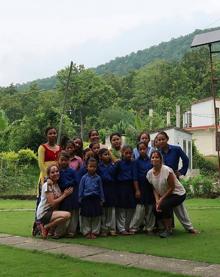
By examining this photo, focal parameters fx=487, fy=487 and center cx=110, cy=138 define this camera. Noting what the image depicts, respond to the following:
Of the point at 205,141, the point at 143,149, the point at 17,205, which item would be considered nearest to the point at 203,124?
the point at 205,141

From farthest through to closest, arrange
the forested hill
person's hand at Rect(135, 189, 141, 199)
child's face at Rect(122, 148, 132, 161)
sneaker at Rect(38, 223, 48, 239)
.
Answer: the forested hill, child's face at Rect(122, 148, 132, 161), person's hand at Rect(135, 189, 141, 199), sneaker at Rect(38, 223, 48, 239)

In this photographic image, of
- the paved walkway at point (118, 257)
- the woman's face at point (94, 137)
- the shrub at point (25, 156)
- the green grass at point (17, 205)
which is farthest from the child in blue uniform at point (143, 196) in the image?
the shrub at point (25, 156)

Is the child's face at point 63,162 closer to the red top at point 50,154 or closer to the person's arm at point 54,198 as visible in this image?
the red top at point 50,154

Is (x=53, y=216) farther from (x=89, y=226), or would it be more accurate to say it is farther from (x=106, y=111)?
(x=106, y=111)

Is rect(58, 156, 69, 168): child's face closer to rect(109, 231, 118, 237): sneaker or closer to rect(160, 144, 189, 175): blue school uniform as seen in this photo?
rect(109, 231, 118, 237): sneaker

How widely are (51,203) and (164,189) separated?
1.84 m

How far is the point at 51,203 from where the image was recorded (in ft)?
25.9

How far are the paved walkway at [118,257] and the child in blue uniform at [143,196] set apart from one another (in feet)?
4.67

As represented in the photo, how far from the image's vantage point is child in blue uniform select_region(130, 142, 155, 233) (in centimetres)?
813

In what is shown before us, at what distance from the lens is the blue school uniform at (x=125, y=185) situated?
26.9 feet

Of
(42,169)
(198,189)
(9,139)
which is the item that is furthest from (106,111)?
(42,169)

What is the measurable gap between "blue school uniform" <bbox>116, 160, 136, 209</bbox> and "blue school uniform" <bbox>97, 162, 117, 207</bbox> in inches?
3.3

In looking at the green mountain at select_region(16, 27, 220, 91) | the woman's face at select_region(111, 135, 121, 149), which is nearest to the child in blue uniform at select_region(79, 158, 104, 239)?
the woman's face at select_region(111, 135, 121, 149)

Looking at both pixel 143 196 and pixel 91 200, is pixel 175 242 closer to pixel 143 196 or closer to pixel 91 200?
pixel 143 196
